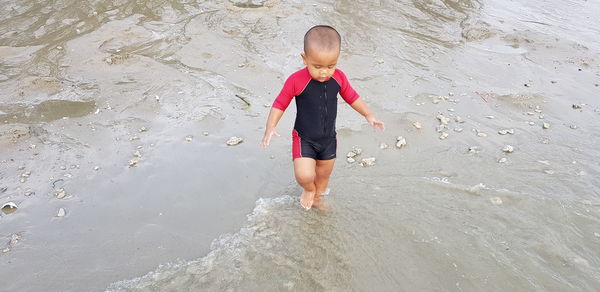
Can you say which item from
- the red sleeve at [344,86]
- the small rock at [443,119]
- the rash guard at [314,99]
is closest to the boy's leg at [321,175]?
the rash guard at [314,99]

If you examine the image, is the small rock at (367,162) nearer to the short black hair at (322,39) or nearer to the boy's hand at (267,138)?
the boy's hand at (267,138)

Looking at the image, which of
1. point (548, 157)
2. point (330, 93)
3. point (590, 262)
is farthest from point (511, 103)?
point (330, 93)

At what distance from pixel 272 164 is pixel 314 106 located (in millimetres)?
1090

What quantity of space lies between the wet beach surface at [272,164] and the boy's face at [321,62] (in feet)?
4.05

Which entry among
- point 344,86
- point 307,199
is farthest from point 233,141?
point 344,86

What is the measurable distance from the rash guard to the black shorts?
4 cm

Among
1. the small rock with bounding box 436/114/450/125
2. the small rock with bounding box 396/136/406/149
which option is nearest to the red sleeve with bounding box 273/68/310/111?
the small rock with bounding box 396/136/406/149

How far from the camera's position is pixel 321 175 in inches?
137

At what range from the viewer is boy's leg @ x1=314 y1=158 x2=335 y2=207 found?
133 inches

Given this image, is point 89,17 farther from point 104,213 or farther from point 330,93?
point 330,93

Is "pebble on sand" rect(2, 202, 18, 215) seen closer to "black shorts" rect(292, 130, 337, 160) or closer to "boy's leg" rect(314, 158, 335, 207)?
"black shorts" rect(292, 130, 337, 160)

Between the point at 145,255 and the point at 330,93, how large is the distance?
184 cm

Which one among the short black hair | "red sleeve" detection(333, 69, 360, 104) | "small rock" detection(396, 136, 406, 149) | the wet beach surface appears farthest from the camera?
"small rock" detection(396, 136, 406, 149)

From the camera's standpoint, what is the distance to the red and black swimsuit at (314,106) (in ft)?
10.0
